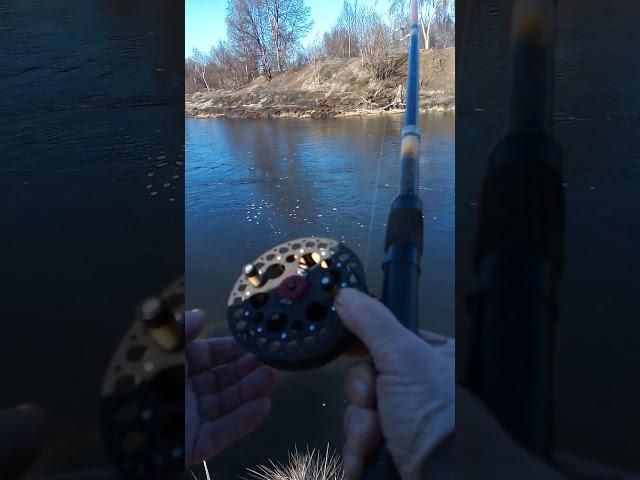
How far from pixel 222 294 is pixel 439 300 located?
0.45m

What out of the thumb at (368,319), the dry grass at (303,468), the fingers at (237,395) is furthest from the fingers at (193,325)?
the dry grass at (303,468)

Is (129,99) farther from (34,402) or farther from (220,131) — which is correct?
(220,131)

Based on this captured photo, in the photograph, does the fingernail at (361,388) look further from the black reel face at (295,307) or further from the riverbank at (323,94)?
the riverbank at (323,94)

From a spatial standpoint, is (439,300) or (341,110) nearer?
(439,300)

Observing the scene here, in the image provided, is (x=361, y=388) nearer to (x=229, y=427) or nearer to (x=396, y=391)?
(x=396, y=391)

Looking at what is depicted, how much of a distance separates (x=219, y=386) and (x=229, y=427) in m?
0.07

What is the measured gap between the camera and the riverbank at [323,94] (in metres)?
1.03

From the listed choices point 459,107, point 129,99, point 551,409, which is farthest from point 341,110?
point 551,409

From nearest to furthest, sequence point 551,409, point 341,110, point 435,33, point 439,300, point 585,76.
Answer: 1. point 551,409
2. point 585,76
3. point 439,300
4. point 435,33
5. point 341,110

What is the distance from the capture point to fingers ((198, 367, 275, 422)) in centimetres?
70

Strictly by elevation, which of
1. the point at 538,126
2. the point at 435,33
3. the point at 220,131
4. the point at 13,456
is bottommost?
the point at 13,456

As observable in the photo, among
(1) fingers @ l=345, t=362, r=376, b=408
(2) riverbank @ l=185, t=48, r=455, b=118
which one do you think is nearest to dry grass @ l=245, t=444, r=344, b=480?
(1) fingers @ l=345, t=362, r=376, b=408

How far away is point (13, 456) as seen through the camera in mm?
555

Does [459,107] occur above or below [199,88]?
below
